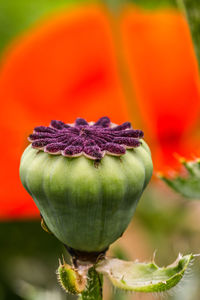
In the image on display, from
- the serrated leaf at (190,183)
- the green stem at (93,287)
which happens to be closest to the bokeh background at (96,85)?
the serrated leaf at (190,183)

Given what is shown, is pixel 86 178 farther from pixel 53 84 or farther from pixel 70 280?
pixel 53 84

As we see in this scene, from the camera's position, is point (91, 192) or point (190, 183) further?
point (190, 183)

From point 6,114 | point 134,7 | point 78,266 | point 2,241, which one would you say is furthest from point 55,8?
point 78,266

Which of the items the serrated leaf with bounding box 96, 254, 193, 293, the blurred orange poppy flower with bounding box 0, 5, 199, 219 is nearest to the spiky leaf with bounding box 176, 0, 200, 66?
the serrated leaf with bounding box 96, 254, 193, 293

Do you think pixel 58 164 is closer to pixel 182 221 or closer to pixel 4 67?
pixel 182 221

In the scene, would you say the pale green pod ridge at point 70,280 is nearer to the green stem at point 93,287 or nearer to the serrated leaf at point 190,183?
the green stem at point 93,287

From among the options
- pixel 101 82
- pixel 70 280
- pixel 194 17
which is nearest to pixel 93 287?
pixel 70 280

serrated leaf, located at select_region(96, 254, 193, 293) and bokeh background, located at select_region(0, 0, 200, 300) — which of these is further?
bokeh background, located at select_region(0, 0, 200, 300)

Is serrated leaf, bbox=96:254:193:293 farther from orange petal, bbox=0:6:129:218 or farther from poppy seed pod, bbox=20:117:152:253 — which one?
orange petal, bbox=0:6:129:218
